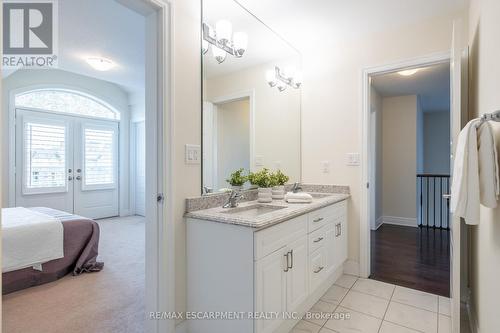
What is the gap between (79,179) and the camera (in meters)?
5.24

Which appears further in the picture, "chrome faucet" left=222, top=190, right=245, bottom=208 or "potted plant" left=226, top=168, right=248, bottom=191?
"potted plant" left=226, top=168, right=248, bottom=191

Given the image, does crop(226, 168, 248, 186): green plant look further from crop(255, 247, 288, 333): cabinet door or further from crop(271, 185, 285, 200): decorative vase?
crop(255, 247, 288, 333): cabinet door

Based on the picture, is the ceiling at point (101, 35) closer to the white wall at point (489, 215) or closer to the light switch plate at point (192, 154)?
the light switch plate at point (192, 154)

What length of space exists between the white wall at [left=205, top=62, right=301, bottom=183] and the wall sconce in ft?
0.17

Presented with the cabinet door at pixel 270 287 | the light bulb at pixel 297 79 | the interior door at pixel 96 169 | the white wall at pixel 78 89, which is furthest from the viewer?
the interior door at pixel 96 169

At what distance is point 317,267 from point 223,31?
205 cm

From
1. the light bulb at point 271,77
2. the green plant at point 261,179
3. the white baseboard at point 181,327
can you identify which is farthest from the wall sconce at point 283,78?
the white baseboard at point 181,327

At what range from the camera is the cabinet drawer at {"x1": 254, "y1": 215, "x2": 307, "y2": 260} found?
1552mm

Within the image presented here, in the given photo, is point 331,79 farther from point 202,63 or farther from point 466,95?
point 202,63

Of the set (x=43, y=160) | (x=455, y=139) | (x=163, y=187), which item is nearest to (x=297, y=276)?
(x=163, y=187)

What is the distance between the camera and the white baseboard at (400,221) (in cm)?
499

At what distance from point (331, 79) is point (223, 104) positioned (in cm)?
134

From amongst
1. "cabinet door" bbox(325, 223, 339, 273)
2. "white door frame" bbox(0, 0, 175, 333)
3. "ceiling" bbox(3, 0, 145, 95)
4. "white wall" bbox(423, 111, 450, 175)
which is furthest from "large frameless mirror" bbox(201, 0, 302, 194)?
"white wall" bbox(423, 111, 450, 175)

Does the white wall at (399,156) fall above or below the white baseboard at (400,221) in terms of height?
above
